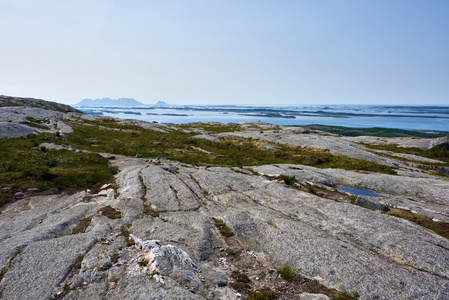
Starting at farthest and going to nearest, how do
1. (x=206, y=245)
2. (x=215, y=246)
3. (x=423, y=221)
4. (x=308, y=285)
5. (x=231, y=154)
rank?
(x=231, y=154)
(x=423, y=221)
(x=215, y=246)
(x=206, y=245)
(x=308, y=285)

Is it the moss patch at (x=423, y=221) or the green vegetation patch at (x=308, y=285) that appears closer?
the green vegetation patch at (x=308, y=285)

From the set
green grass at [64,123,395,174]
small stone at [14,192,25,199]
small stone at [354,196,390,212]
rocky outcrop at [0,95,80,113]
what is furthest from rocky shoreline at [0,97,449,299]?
rocky outcrop at [0,95,80,113]

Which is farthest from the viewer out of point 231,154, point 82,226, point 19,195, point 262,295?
point 231,154

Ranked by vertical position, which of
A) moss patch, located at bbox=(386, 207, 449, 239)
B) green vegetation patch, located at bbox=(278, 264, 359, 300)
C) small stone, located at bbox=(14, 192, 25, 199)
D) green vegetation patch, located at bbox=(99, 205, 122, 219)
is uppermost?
small stone, located at bbox=(14, 192, 25, 199)

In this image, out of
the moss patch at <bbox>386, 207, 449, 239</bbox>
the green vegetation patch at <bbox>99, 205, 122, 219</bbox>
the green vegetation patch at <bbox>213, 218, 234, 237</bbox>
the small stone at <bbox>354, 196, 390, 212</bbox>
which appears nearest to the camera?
the green vegetation patch at <bbox>213, 218, 234, 237</bbox>

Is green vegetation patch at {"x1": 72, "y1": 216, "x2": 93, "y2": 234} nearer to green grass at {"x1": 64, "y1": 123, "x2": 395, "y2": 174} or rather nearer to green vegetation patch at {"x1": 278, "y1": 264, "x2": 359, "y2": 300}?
green vegetation patch at {"x1": 278, "y1": 264, "x2": 359, "y2": 300}

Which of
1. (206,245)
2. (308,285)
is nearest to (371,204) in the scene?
(308,285)

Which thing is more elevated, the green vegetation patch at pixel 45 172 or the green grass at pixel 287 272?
the green vegetation patch at pixel 45 172

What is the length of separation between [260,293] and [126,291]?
6868 millimetres

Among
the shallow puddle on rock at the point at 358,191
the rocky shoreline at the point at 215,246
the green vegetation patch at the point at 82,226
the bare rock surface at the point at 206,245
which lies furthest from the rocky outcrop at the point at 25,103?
the shallow puddle on rock at the point at 358,191

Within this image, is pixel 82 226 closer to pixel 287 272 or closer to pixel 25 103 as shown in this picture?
pixel 287 272

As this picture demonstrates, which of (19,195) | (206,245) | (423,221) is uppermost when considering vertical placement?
(19,195)

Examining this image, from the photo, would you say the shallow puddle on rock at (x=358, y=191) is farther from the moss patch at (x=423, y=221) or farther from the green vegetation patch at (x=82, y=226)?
the green vegetation patch at (x=82, y=226)

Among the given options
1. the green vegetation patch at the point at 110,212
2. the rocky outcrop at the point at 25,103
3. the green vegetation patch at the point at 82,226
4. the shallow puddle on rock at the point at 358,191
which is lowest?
the shallow puddle on rock at the point at 358,191
